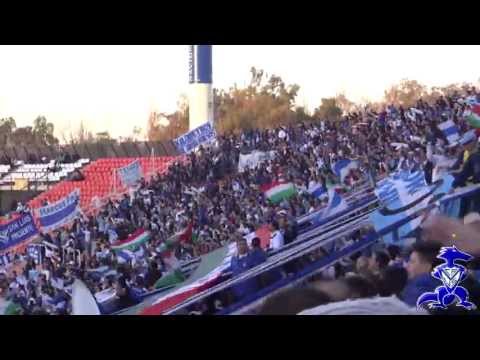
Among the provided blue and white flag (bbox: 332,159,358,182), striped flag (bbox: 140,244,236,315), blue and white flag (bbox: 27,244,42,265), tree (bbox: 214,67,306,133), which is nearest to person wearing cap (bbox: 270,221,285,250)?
striped flag (bbox: 140,244,236,315)

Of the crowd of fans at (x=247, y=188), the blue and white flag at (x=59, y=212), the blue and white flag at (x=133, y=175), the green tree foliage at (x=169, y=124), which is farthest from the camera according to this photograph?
the blue and white flag at (x=59, y=212)

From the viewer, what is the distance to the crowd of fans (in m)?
9.41

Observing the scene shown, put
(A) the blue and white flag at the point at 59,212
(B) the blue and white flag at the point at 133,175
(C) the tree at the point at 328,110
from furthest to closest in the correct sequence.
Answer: (A) the blue and white flag at the point at 59,212, (B) the blue and white flag at the point at 133,175, (C) the tree at the point at 328,110

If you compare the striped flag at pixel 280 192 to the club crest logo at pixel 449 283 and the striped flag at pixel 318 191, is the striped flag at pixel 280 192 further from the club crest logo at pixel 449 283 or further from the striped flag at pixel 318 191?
the club crest logo at pixel 449 283

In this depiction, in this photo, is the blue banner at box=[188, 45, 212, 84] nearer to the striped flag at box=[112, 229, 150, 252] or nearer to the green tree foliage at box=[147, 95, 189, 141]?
the green tree foliage at box=[147, 95, 189, 141]

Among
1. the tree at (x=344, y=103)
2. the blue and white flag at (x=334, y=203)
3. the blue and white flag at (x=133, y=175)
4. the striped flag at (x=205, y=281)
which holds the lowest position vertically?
the striped flag at (x=205, y=281)

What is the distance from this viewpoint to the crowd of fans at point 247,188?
30.9ft

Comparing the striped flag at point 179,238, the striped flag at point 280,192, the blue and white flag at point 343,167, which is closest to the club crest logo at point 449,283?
the blue and white flag at point 343,167

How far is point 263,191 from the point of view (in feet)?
31.3

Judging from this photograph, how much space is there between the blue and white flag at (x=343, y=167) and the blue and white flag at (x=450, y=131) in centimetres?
92

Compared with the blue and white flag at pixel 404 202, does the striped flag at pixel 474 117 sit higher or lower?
higher

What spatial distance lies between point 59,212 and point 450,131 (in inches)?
159

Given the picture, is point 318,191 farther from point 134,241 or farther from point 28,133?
point 28,133
